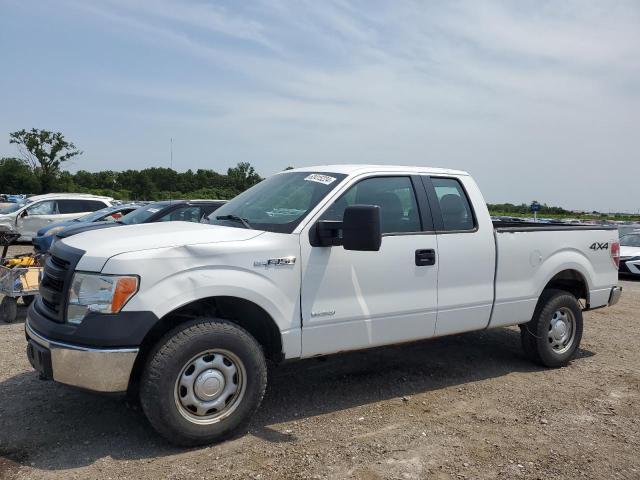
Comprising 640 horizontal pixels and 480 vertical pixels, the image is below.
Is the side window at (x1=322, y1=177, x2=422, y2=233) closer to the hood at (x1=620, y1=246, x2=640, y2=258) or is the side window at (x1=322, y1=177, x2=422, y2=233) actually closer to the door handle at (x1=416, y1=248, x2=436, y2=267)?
the door handle at (x1=416, y1=248, x2=436, y2=267)

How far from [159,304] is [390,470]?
176cm

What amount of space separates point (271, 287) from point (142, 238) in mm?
926

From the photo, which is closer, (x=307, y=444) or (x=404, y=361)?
(x=307, y=444)

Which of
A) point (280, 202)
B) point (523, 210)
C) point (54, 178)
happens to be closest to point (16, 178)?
point (54, 178)

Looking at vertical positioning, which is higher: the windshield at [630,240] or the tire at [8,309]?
the windshield at [630,240]

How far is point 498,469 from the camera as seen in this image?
11.9ft

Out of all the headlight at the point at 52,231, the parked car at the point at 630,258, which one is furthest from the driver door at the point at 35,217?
the parked car at the point at 630,258

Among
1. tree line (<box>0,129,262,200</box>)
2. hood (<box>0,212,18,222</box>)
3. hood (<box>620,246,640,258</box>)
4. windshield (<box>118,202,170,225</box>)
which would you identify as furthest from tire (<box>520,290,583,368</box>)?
tree line (<box>0,129,262,200</box>)

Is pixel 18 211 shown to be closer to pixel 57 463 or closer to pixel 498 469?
pixel 57 463

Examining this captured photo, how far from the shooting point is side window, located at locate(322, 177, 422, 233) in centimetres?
462

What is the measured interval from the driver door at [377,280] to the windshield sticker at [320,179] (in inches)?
7.0

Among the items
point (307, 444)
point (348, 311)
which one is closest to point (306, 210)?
point (348, 311)

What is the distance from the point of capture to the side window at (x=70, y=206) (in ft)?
55.9

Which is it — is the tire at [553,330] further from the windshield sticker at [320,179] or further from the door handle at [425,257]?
the windshield sticker at [320,179]
